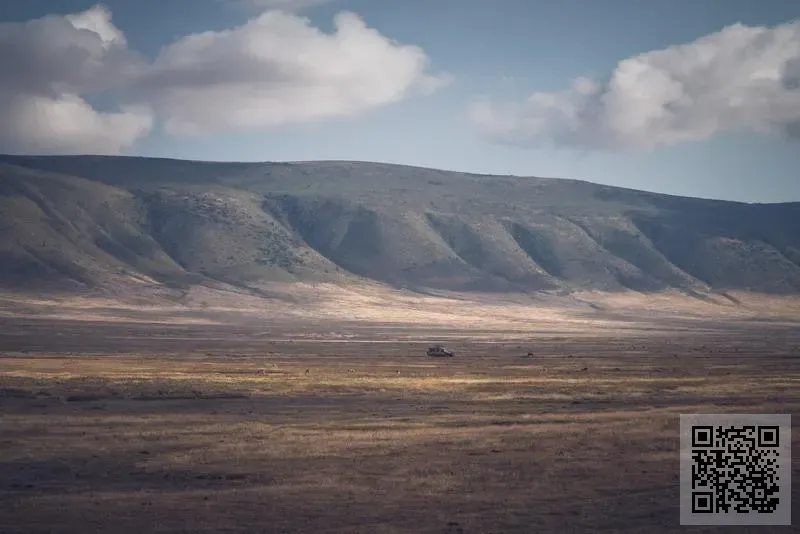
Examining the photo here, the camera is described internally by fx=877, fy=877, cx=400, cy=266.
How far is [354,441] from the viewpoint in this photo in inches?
1093

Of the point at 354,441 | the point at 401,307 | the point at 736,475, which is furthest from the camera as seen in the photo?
the point at 401,307

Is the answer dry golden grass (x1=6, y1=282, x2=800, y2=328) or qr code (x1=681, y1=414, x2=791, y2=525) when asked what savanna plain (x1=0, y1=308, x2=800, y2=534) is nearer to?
qr code (x1=681, y1=414, x2=791, y2=525)

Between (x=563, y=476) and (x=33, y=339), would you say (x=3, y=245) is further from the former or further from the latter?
(x=563, y=476)

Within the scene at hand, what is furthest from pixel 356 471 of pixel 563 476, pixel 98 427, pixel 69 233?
pixel 69 233

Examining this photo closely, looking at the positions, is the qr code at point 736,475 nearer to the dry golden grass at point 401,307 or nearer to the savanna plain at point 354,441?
the savanna plain at point 354,441

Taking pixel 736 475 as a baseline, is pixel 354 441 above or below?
below

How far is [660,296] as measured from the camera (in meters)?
196

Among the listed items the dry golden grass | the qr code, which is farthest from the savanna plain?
the dry golden grass

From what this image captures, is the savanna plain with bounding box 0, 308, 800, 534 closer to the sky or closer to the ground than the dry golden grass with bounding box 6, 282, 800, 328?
closer to the sky

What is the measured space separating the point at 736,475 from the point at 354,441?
1165 centimetres

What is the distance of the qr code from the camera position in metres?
18.7

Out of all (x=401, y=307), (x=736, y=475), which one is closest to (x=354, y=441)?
(x=736, y=475)

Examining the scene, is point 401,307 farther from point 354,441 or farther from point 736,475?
point 736,475

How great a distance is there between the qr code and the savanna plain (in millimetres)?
460
